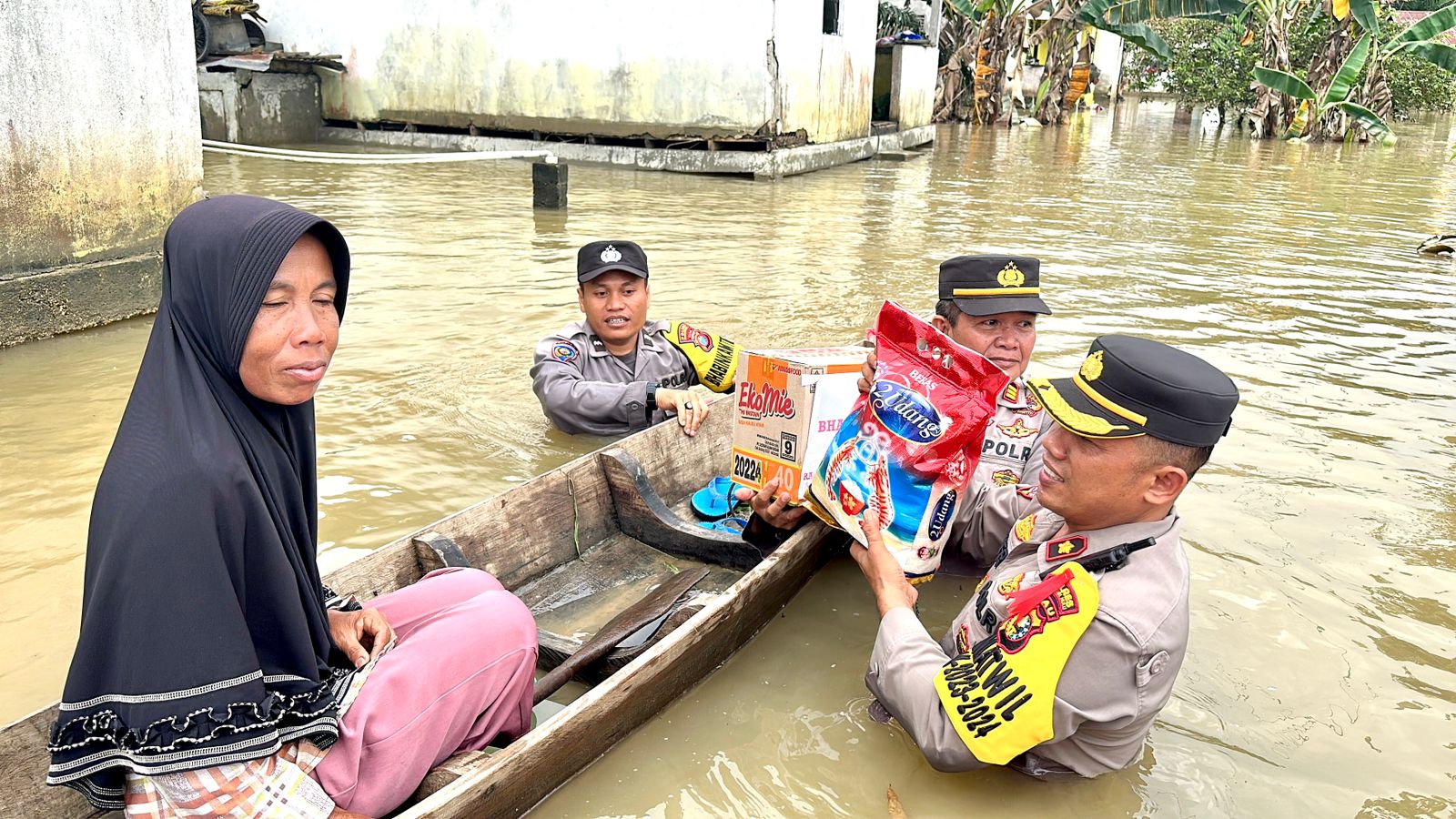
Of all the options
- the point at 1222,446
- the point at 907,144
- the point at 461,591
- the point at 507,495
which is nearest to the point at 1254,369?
the point at 1222,446

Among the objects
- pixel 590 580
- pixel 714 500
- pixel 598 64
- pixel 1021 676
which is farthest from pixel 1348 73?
pixel 1021 676

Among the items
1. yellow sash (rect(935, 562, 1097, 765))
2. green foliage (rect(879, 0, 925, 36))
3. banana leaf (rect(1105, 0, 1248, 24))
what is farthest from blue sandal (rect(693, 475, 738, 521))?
green foliage (rect(879, 0, 925, 36))

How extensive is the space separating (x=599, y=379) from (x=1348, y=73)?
776 inches

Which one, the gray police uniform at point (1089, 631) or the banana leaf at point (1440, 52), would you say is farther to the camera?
the banana leaf at point (1440, 52)

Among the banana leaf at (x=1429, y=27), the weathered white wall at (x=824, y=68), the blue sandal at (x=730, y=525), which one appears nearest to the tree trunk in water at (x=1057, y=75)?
the banana leaf at (x=1429, y=27)

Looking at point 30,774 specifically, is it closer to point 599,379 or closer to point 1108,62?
point 599,379

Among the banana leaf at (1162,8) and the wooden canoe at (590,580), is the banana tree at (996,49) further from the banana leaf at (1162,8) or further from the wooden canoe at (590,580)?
the wooden canoe at (590,580)

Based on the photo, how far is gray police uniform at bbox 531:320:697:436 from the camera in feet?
15.1

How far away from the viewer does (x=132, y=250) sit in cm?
634

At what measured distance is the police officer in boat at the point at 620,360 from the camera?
448 cm

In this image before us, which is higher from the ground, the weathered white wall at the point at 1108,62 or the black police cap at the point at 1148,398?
the weathered white wall at the point at 1108,62

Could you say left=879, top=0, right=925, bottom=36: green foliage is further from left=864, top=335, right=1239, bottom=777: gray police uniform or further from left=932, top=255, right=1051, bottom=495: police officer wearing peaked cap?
left=864, top=335, right=1239, bottom=777: gray police uniform

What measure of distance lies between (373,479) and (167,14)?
3.50 metres

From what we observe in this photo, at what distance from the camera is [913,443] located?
3.05m
